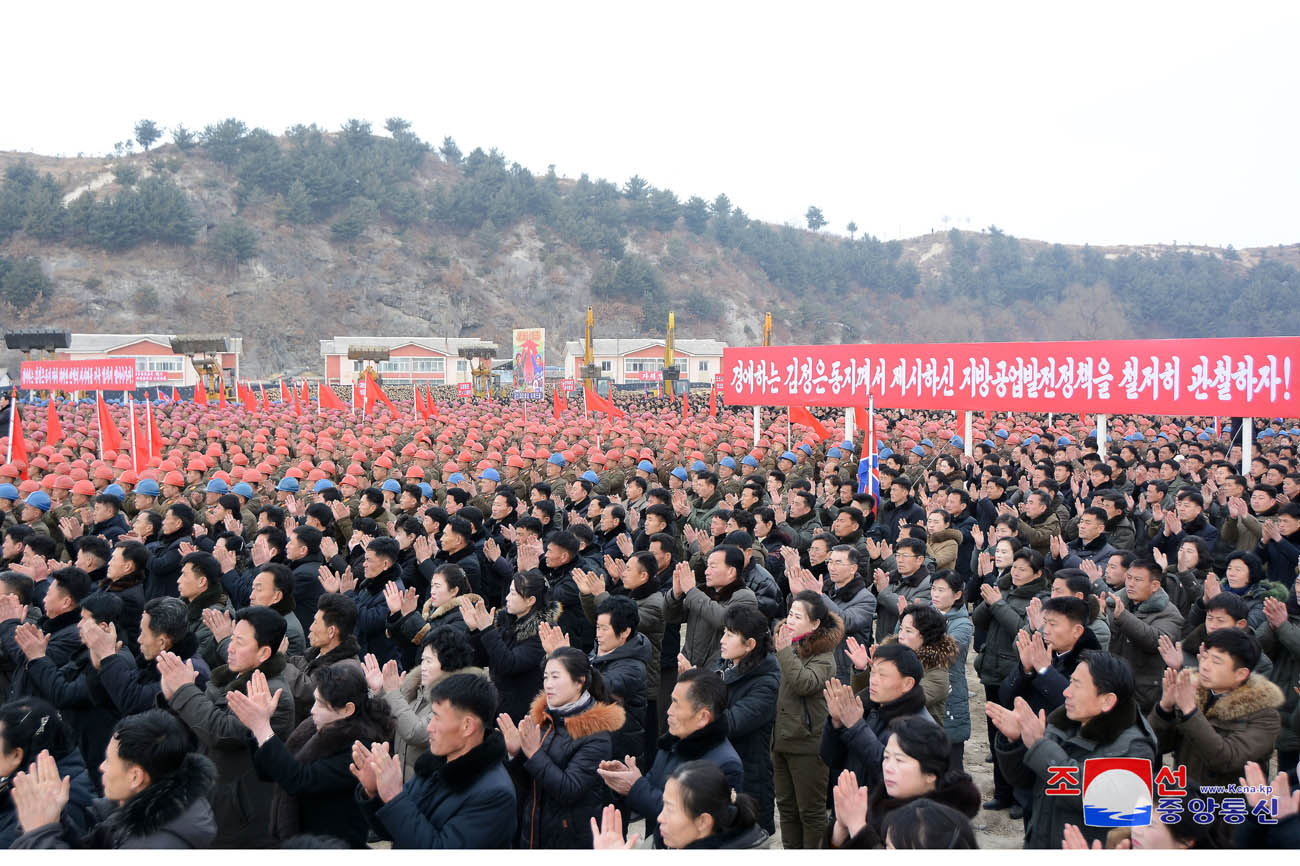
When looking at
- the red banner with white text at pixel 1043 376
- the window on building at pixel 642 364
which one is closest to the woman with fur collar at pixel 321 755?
the red banner with white text at pixel 1043 376

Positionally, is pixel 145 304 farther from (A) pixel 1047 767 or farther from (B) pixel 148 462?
(A) pixel 1047 767

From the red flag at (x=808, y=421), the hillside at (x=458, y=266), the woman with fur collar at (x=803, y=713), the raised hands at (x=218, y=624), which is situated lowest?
the woman with fur collar at (x=803, y=713)

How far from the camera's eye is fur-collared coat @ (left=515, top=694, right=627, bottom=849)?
3.23 m

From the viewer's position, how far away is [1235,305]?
65625 mm

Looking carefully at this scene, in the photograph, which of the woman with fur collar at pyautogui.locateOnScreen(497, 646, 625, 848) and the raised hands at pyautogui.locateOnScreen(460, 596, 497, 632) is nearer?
the woman with fur collar at pyautogui.locateOnScreen(497, 646, 625, 848)

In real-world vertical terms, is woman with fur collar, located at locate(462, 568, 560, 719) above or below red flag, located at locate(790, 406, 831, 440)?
below

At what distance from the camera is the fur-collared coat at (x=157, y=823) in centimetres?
258

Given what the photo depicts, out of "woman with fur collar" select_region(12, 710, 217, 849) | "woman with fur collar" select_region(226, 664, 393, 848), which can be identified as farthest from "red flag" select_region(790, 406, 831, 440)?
"woman with fur collar" select_region(12, 710, 217, 849)

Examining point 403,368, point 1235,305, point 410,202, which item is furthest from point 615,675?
point 1235,305

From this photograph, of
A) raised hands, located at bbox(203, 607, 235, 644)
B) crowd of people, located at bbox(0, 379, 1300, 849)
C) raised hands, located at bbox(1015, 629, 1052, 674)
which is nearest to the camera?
crowd of people, located at bbox(0, 379, 1300, 849)

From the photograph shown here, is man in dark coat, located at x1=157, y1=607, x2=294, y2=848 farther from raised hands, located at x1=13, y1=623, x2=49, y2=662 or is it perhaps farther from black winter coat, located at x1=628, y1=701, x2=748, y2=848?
black winter coat, located at x1=628, y1=701, x2=748, y2=848

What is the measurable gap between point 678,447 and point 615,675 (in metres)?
12.1

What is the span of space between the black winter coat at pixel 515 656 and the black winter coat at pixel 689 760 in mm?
1120

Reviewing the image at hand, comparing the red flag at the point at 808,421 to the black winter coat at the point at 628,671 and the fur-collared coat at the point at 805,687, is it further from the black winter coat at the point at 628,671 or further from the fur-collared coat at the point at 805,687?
the black winter coat at the point at 628,671
